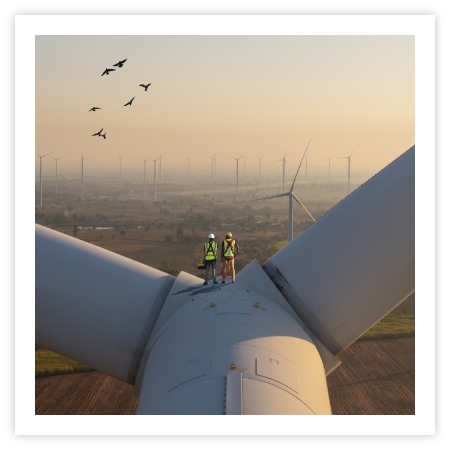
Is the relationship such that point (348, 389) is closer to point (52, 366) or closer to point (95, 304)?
point (52, 366)

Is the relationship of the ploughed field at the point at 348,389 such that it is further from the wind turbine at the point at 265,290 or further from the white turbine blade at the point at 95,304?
the wind turbine at the point at 265,290

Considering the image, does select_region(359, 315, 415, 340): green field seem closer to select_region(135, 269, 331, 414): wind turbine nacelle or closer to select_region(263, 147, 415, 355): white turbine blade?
select_region(263, 147, 415, 355): white turbine blade

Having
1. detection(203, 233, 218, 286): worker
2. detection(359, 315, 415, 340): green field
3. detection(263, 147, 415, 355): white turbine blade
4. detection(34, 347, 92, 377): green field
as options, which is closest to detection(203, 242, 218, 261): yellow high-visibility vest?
detection(203, 233, 218, 286): worker
